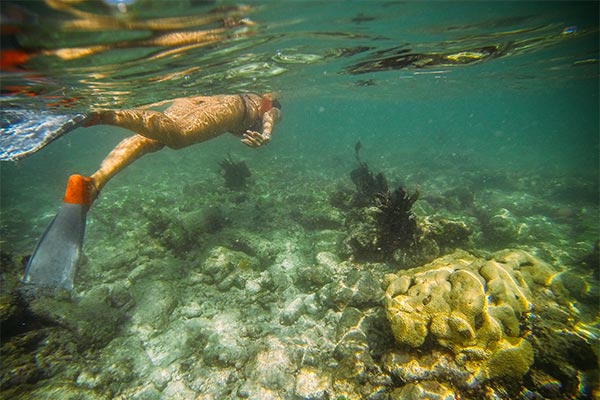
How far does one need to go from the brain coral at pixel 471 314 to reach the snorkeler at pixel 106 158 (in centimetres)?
449

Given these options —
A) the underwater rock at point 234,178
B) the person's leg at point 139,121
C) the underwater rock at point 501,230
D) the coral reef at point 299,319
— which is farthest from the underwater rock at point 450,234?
the underwater rock at point 234,178

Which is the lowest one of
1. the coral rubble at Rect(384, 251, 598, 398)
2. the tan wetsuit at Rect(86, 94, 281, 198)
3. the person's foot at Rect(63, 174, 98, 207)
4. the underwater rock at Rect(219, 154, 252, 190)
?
the underwater rock at Rect(219, 154, 252, 190)

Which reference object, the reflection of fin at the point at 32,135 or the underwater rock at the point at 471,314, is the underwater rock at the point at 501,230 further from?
the reflection of fin at the point at 32,135

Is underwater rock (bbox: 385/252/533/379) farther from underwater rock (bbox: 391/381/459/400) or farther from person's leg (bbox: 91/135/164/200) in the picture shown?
person's leg (bbox: 91/135/164/200)

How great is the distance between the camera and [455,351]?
3.98 meters

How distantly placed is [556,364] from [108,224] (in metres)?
14.4

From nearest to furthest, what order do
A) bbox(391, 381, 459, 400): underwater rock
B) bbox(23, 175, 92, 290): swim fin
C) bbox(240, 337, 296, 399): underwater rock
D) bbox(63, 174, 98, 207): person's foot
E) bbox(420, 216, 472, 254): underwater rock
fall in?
1. bbox(391, 381, 459, 400): underwater rock
2. bbox(23, 175, 92, 290): swim fin
3. bbox(240, 337, 296, 399): underwater rock
4. bbox(63, 174, 98, 207): person's foot
5. bbox(420, 216, 472, 254): underwater rock

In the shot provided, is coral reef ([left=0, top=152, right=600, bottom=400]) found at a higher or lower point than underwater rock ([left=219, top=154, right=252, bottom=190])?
higher

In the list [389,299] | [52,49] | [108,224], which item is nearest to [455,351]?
[389,299]

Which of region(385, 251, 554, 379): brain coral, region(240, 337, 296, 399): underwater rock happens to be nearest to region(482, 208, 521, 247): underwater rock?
region(385, 251, 554, 379): brain coral

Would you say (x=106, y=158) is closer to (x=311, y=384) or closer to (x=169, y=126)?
(x=169, y=126)

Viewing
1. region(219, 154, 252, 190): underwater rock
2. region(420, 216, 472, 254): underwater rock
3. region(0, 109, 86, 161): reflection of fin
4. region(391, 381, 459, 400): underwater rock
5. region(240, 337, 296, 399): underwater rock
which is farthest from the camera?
region(219, 154, 252, 190): underwater rock

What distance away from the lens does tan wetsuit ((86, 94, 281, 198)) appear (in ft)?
18.0

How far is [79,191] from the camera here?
5.07 metres
